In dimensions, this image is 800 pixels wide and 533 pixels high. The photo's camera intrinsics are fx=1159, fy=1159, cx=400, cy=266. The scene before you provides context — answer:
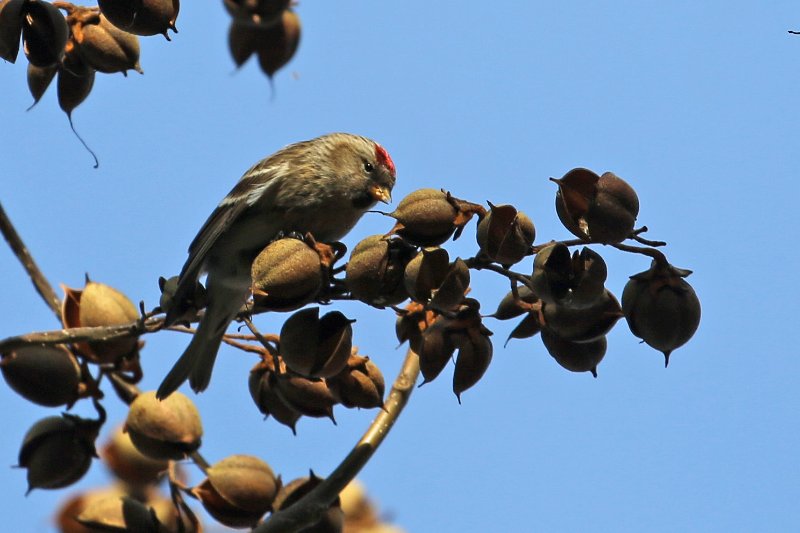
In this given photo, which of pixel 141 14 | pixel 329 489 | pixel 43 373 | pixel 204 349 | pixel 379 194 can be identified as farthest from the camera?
pixel 379 194

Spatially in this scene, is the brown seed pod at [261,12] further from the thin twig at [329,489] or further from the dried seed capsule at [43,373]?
the dried seed capsule at [43,373]

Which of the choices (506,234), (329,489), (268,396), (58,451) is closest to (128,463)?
(58,451)

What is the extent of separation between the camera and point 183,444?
371 centimetres

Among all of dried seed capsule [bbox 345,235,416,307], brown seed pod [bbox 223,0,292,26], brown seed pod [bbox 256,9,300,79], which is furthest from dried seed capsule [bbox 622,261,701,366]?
brown seed pod [bbox 223,0,292,26]

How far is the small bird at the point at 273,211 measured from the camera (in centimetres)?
446

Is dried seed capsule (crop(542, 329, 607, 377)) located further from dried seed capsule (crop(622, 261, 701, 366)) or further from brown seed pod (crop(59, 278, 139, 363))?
brown seed pod (crop(59, 278, 139, 363))

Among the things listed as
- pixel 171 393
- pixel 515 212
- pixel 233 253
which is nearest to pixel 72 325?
pixel 171 393

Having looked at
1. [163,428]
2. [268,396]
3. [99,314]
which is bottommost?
[163,428]

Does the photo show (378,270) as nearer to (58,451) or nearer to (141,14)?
(141,14)

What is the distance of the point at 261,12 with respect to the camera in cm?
201

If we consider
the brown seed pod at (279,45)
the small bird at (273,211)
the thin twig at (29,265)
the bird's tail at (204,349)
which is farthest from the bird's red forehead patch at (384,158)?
the brown seed pod at (279,45)

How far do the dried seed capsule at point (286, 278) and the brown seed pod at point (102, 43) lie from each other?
89 cm

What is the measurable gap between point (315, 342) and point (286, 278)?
20 centimetres

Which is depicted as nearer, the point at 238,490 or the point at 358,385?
the point at 358,385
